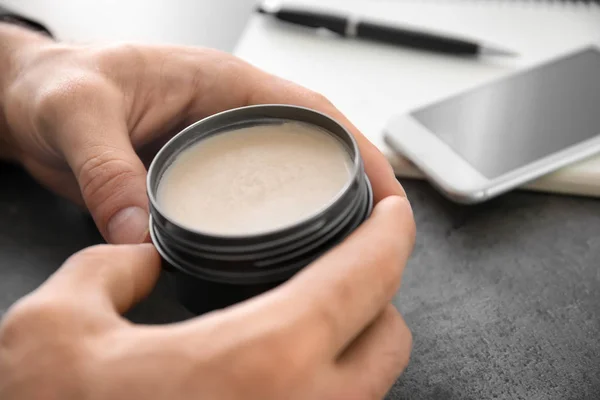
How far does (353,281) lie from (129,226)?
0.23 metres

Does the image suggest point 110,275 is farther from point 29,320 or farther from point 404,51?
point 404,51

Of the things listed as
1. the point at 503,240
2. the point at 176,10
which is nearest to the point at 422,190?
the point at 503,240

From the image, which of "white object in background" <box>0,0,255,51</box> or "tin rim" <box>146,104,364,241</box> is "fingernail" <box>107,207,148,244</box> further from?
"white object in background" <box>0,0,255,51</box>

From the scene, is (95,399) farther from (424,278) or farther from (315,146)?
(424,278)

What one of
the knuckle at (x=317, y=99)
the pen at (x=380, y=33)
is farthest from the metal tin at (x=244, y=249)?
the pen at (x=380, y=33)

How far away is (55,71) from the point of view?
68 centimetres

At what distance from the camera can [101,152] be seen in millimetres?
582

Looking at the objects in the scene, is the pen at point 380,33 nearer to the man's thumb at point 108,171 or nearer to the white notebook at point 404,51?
the white notebook at point 404,51

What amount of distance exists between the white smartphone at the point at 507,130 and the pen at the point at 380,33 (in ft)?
0.30

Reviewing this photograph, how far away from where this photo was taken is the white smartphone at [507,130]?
2.33ft

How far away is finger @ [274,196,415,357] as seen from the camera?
0.39 m

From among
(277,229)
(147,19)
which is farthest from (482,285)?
(147,19)

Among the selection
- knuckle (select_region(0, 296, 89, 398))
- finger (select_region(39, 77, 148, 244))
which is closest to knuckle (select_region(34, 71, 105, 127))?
finger (select_region(39, 77, 148, 244))

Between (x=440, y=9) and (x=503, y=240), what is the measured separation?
0.52m
